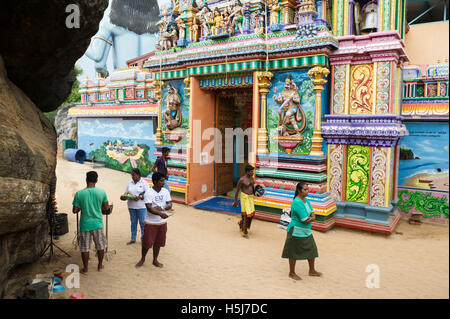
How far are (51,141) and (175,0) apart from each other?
22.9 ft

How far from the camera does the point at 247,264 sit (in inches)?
229

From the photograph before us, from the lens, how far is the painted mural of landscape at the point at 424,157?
27.1 ft

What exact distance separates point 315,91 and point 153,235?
16.4ft

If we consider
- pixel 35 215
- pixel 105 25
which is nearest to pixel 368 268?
pixel 35 215

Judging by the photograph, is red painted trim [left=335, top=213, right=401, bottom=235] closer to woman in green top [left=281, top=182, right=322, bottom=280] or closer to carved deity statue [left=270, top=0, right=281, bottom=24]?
woman in green top [left=281, top=182, right=322, bottom=280]

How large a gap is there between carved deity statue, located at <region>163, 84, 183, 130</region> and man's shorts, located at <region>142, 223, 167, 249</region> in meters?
5.41

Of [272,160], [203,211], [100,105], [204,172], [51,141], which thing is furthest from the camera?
[100,105]

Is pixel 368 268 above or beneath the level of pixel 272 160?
beneath

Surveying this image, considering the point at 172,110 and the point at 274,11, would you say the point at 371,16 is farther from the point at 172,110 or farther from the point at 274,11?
the point at 172,110

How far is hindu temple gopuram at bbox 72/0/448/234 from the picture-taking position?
7637mm

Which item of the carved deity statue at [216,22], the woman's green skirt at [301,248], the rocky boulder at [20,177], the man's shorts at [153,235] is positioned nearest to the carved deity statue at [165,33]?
the carved deity statue at [216,22]

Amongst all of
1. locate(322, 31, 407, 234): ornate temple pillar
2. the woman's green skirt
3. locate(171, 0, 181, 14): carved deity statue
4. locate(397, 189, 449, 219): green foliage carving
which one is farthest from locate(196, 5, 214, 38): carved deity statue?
locate(397, 189, 449, 219): green foliage carving

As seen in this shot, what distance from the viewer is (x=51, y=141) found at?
5516 millimetres
